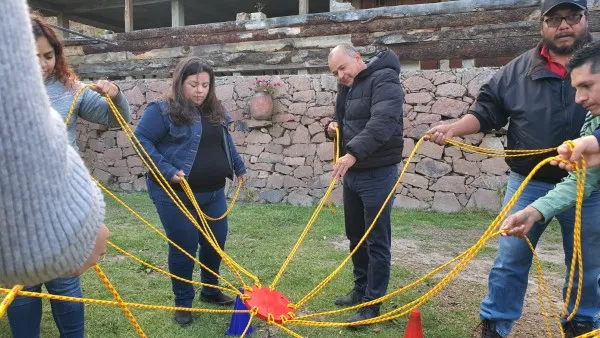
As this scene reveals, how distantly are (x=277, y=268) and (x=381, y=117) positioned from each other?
207 centimetres

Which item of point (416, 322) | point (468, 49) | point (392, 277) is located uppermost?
point (468, 49)

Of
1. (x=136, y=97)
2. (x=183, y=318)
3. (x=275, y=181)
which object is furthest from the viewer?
(x=136, y=97)

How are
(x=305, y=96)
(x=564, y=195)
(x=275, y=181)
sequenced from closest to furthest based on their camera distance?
(x=564, y=195) → (x=305, y=96) → (x=275, y=181)

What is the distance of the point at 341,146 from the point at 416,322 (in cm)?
139

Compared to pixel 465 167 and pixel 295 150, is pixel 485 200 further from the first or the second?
pixel 295 150

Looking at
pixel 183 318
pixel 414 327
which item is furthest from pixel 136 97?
pixel 414 327

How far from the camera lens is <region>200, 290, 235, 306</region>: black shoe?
11.5ft

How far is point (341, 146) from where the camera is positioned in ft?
11.5

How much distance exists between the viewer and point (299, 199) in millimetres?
7891

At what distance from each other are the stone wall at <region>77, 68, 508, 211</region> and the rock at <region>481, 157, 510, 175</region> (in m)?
0.01

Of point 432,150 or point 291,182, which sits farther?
point 291,182

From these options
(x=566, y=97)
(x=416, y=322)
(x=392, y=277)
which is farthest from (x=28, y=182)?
(x=392, y=277)

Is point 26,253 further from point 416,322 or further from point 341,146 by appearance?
point 341,146

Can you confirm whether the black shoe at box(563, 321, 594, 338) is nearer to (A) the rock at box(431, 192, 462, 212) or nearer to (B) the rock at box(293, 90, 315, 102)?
(A) the rock at box(431, 192, 462, 212)
